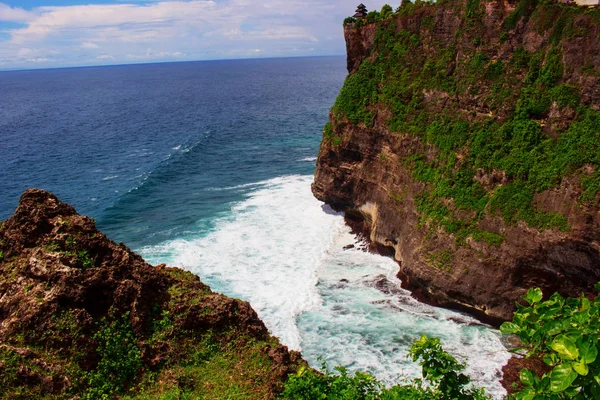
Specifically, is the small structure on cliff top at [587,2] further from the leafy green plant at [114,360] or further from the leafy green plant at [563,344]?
the leafy green plant at [114,360]

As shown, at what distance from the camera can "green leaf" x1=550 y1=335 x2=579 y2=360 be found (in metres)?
6.31

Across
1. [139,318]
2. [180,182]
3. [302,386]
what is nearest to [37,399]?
[139,318]

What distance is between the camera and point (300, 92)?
502 feet

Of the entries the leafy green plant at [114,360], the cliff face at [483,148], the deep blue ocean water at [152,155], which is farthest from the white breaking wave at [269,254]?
the leafy green plant at [114,360]

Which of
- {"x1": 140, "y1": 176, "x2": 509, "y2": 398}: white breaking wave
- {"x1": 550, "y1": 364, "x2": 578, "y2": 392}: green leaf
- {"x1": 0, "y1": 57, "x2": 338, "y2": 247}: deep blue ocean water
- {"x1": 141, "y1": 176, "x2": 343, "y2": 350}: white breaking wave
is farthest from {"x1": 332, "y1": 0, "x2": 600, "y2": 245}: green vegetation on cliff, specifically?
{"x1": 0, "y1": 57, "x2": 338, "y2": 247}: deep blue ocean water

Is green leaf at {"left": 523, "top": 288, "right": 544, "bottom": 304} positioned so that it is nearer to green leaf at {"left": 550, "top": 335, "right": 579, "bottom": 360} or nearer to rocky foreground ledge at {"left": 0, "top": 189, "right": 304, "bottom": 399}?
green leaf at {"left": 550, "top": 335, "right": 579, "bottom": 360}

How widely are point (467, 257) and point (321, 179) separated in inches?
775

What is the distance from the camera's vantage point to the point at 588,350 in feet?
20.4

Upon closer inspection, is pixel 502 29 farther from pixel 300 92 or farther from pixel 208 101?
pixel 300 92

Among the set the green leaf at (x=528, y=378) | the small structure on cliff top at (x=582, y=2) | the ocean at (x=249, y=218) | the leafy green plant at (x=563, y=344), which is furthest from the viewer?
the small structure on cliff top at (x=582, y=2)

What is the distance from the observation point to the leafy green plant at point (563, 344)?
20.6 feet

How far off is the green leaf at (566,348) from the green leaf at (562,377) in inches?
6.1

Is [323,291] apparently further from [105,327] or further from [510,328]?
[510,328]

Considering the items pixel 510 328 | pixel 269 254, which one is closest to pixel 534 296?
pixel 510 328
